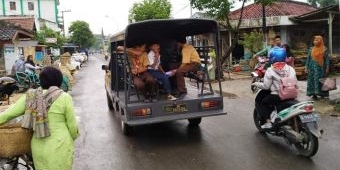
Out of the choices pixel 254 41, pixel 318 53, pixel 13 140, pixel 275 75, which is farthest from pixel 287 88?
pixel 254 41

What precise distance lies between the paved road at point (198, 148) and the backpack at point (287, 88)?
836mm

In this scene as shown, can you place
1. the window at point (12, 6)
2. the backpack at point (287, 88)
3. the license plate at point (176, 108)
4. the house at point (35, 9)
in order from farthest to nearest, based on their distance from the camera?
the window at point (12, 6) < the house at point (35, 9) < the license plate at point (176, 108) < the backpack at point (287, 88)

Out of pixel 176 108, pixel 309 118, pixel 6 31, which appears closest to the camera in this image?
pixel 309 118

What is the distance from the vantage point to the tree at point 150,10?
4056cm

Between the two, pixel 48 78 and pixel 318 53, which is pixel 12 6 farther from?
pixel 48 78

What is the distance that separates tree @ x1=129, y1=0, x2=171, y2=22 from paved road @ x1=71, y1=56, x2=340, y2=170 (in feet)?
102

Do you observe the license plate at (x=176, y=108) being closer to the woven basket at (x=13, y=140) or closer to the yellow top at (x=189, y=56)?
the yellow top at (x=189, y=56)

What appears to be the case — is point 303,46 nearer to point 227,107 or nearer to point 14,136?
point 227,107

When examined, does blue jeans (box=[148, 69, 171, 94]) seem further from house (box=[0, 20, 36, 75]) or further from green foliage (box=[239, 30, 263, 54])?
house (box=[0, 20, 36, 75])

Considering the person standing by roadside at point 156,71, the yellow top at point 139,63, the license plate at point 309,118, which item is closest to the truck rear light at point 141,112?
the person standing by roadside at point 156,71

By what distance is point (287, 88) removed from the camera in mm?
6734

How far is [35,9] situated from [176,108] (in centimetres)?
6598

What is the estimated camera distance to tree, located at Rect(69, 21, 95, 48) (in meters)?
85.2

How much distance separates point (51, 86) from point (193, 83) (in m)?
7.16
